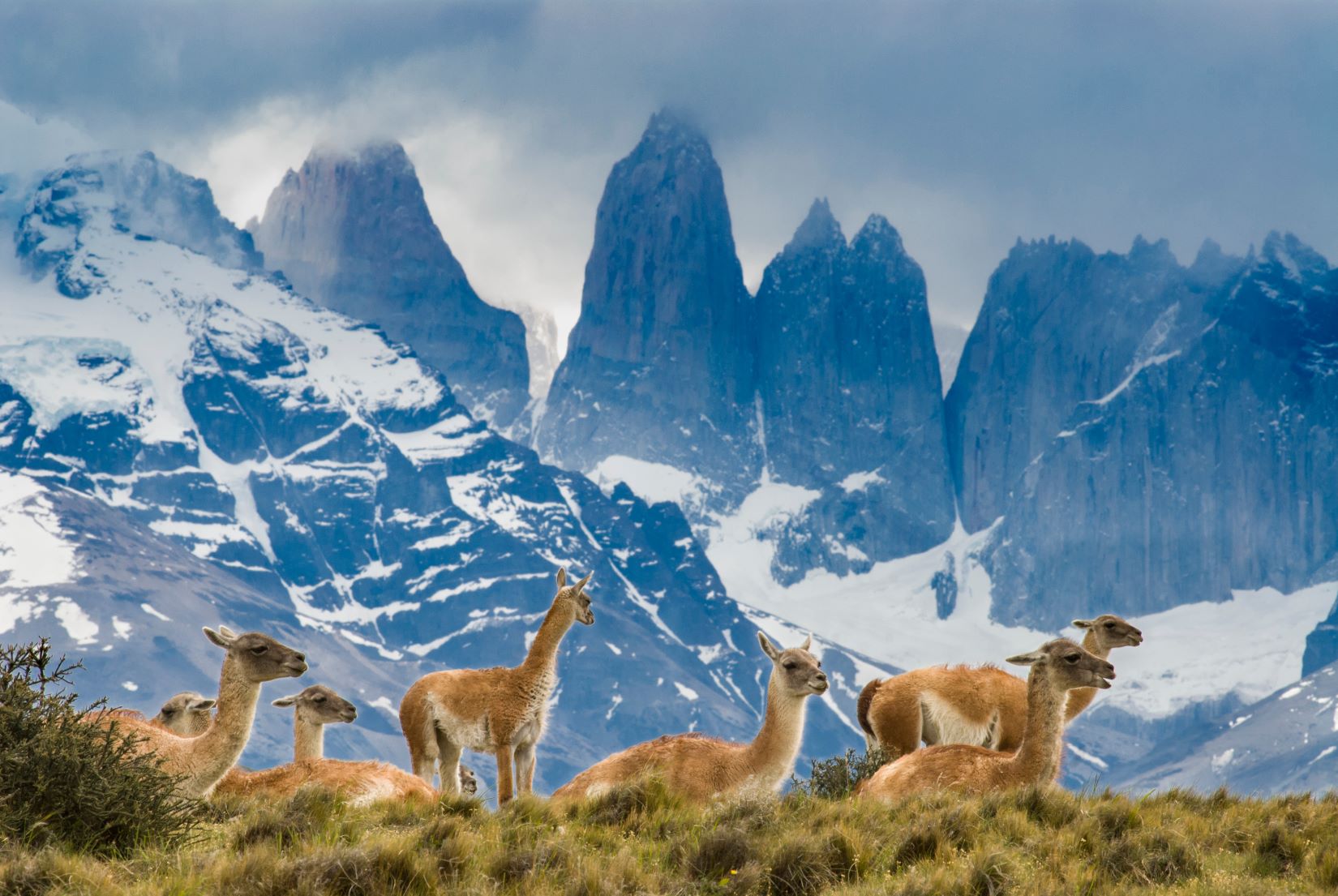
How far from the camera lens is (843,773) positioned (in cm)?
1653

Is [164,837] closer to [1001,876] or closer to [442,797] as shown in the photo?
[442,797]

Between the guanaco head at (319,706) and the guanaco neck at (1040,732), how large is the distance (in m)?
6.92

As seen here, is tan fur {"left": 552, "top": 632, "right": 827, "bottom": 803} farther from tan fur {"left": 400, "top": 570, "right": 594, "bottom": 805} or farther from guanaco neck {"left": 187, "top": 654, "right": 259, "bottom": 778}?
guanaco neck {"left": 187, "top": 654, "right": 259, "bottom": 778}

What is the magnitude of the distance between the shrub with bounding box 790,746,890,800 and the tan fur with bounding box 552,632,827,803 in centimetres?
134

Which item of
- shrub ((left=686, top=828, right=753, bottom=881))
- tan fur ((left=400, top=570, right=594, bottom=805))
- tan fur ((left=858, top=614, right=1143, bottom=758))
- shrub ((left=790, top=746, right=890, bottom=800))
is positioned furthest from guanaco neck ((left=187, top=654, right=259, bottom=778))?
tan fur ((left=858, top=614, right=1143, bottom=758))

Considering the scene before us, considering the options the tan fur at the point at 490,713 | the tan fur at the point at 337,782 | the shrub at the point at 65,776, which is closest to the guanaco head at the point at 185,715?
the tan fur at the point at 490,713

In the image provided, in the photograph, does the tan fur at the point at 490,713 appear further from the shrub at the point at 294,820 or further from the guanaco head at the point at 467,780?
the shrub at the point at 294,820

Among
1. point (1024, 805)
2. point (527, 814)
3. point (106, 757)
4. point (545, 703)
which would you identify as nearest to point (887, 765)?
point (1024, 805)

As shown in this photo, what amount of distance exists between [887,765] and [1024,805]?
6.49 ft

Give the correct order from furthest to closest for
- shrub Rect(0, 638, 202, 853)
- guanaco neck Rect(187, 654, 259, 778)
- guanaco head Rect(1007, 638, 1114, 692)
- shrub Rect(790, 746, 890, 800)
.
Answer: shrub Rect(790, 746, 890, 800) → guanaco head Rect(1007, 638, 1114, 692) → guanaco neck Rect(187, 654, 259, 778) → shrub Rect(0, 638, 202, 853)

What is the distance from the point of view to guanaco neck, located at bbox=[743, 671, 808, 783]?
14008mm

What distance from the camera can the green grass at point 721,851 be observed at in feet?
29.4

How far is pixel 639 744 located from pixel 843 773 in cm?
409

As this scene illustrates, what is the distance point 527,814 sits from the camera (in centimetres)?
1204
